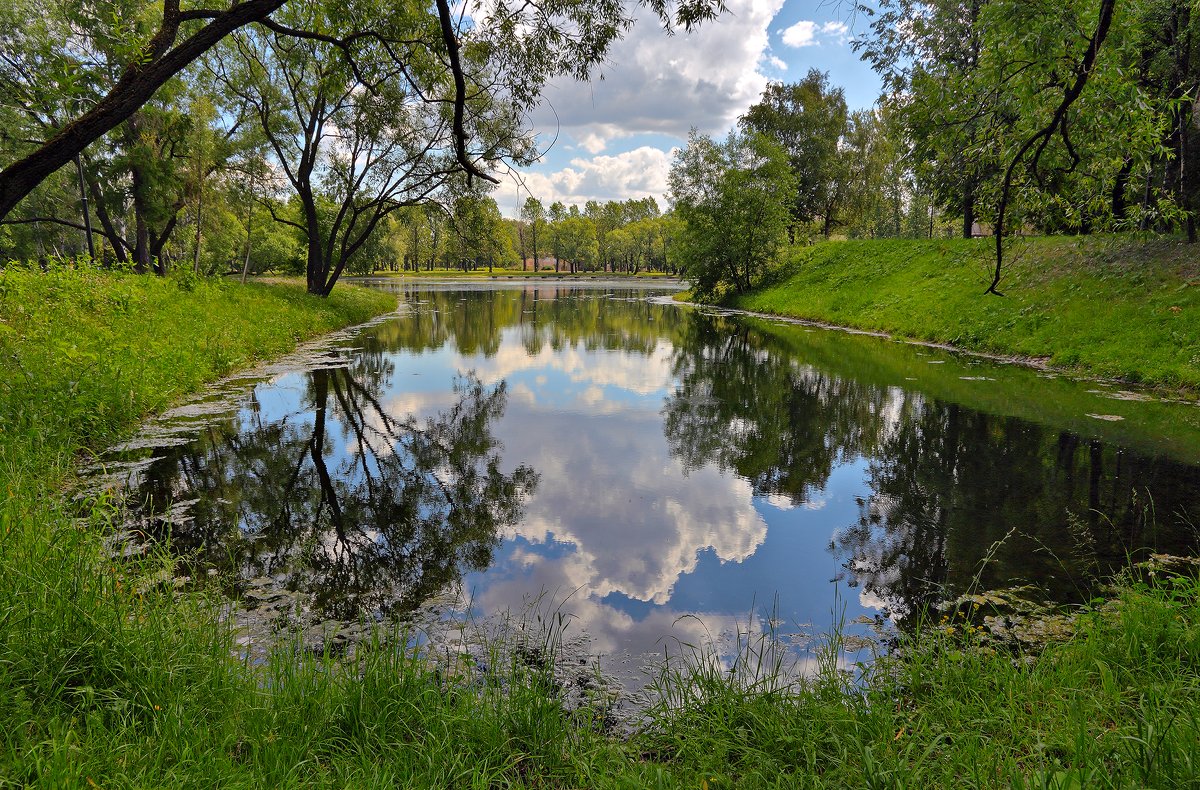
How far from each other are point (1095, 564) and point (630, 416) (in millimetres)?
8017

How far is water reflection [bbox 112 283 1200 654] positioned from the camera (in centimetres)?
554

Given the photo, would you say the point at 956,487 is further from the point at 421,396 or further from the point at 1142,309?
the point at 1142,309

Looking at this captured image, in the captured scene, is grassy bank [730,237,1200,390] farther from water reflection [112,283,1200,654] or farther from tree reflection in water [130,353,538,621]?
tree reflection in water [130,353,538,621]

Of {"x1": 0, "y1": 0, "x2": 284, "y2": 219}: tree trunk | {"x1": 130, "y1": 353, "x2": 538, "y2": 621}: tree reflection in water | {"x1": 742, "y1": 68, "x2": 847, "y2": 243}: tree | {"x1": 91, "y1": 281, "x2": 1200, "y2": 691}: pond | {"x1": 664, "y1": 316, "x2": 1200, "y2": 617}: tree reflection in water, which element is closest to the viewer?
{"x1": 91, "y1": 281, "x2": 1200, "y2": 691}: pond

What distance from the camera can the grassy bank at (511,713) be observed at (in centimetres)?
267

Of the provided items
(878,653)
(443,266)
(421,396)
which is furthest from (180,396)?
(443,266)

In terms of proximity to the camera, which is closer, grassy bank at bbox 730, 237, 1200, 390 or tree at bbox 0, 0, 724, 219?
tree at bbox 0, 0, 724, 219

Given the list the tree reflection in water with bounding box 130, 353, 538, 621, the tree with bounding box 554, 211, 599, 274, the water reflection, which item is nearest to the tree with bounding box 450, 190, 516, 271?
the water reflection

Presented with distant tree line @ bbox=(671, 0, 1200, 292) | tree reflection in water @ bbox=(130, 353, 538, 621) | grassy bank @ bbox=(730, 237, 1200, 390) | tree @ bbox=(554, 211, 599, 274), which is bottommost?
tree reflection in water @ bbox=(130, 353, 538, 621)

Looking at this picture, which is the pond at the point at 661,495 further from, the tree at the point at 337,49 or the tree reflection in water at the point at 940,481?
the tree at the point at 337,49

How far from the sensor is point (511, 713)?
3.32 meters

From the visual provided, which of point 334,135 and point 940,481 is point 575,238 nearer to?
point 334,135

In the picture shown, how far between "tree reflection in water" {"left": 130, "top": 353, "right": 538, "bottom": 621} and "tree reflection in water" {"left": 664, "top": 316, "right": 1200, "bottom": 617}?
376cm

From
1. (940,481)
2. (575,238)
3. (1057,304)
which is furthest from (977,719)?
(575,238)
